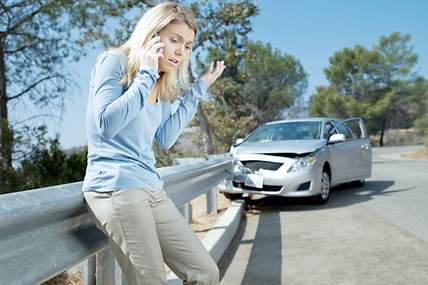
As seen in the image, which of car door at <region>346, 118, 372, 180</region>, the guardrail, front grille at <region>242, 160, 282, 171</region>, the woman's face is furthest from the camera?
car door at <region>346, 118, 372, 180</region>

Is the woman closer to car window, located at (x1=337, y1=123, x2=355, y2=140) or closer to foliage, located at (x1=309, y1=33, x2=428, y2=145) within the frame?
car window, located at (x1=337, y1=123, x2=355, y2=140)

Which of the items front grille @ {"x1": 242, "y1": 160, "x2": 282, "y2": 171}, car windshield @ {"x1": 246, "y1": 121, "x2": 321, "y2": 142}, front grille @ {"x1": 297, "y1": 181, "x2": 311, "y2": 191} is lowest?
front grille @ {"x1": 297, "y1": 181, "x2": 311, "y2": 191}

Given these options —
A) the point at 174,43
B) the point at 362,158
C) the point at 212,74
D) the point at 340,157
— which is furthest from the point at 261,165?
the point at 174,43

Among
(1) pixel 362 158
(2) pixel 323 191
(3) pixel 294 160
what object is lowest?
(2) pixel 323 191

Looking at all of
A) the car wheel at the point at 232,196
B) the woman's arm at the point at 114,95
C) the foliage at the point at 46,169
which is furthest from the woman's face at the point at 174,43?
the foliage at the point at 46,169

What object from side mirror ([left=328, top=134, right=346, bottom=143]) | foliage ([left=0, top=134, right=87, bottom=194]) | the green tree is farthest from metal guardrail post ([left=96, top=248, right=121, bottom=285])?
the green tree

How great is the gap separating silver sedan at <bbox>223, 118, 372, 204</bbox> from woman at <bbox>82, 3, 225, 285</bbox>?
18.0ft

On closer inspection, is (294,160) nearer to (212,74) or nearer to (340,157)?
(340,157)

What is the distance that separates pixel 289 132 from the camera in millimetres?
9008

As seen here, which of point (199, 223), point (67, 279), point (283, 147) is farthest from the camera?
point (283, 147)

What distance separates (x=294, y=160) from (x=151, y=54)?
5.96m

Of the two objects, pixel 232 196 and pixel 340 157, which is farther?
pixel 340 157

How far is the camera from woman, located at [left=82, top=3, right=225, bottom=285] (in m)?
1.87

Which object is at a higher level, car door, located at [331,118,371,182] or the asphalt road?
car door, located at [331,118,371,182]
